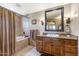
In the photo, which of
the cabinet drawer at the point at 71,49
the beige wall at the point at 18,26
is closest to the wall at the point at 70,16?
the beige wall at the point at 18,26

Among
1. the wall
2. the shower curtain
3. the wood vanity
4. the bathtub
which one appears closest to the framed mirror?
the wall

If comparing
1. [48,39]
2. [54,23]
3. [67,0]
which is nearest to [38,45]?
[48,39]

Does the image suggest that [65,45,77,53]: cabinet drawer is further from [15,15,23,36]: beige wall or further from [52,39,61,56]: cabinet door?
[15,15,23,36]: beige wall

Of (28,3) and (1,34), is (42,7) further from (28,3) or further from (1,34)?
(1,34)

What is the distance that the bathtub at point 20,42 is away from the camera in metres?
1.72

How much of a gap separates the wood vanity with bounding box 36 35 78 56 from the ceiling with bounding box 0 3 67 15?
1.60 ft

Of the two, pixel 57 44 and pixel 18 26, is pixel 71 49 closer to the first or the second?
pixel 57 44

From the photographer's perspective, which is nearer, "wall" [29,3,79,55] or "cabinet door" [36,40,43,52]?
"wall" [29,3,79,55]

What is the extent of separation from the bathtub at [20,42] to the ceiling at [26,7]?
0.44 m

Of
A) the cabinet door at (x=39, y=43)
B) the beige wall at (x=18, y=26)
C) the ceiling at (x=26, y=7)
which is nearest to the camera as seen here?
the ceiling at (x=26, y=7)

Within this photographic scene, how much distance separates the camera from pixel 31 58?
1499mm

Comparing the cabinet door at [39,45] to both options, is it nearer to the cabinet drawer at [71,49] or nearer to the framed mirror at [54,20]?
the framed mirror at [54,20]

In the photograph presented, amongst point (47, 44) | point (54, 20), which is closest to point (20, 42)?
point (47, 44)

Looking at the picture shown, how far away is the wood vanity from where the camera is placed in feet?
5.95
